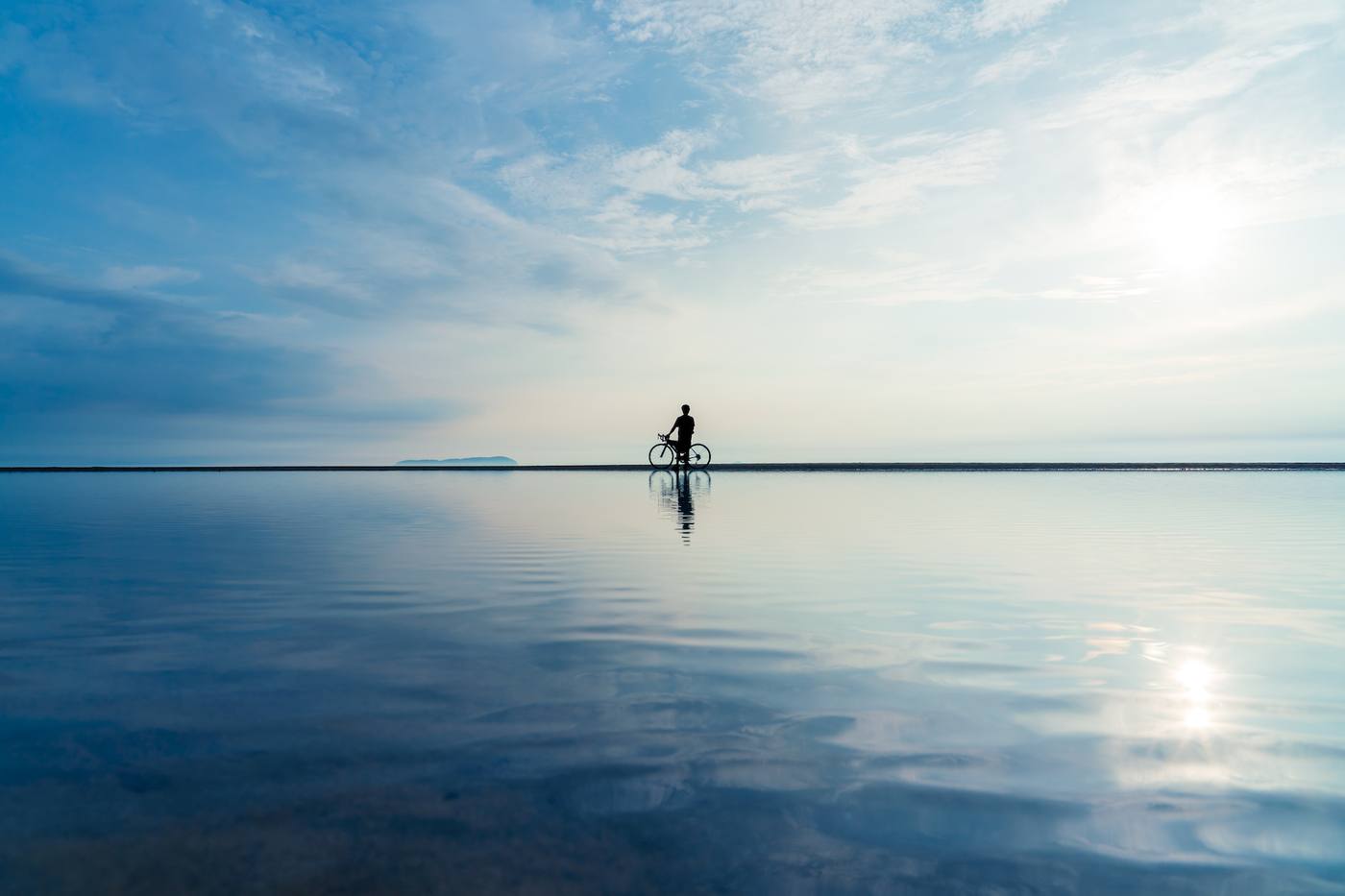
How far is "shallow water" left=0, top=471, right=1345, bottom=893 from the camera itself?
9.28 ft

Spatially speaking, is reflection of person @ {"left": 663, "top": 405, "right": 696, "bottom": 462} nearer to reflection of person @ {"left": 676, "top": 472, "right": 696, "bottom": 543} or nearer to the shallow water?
reflection of person @ {"left": 676, "top": 472, "right": 696, "bottom": 543}

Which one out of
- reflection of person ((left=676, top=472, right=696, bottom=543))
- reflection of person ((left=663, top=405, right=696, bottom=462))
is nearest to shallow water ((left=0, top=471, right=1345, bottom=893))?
reflection of person ((left=676, top=472, right=696, bottom=543))

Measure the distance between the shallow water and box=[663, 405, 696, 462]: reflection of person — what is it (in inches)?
1148

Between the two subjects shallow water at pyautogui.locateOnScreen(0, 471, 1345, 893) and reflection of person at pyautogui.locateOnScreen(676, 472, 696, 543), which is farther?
reflection of person at pyautogui.locateOnScreen(676, 472, 696, 543)

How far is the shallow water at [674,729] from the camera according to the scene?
2.83 meters

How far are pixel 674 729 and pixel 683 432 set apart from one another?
35.7 metres

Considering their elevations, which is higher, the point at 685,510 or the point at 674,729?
the point at 685,510

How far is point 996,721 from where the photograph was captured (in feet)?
14.4

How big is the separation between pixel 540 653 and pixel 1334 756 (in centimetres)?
445

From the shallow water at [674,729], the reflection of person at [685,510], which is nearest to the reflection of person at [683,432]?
the reflection of person at [685,510]

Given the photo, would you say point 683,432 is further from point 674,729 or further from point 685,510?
point 674,729

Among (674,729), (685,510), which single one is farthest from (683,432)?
(674,729)

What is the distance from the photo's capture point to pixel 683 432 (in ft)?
131

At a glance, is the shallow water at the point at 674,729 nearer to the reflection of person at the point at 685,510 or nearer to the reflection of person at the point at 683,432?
the reflection of person at the point at 685,510
